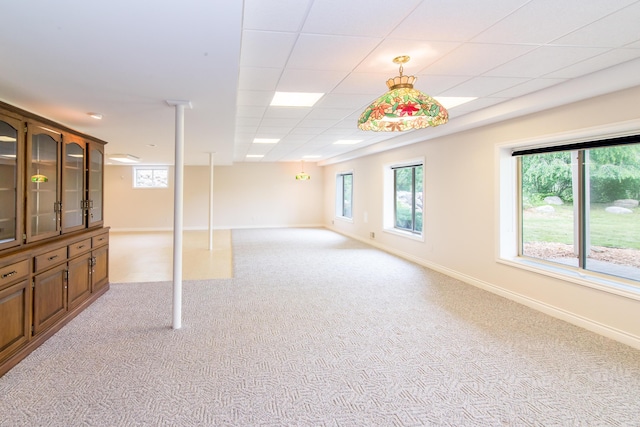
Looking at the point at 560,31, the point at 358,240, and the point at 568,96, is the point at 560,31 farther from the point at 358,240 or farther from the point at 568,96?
the point at 358,240

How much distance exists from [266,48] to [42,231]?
8.95ft

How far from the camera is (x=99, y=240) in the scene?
4473 millimetres

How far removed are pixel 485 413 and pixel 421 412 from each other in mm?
383

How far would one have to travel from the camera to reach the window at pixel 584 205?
3398 millimetres

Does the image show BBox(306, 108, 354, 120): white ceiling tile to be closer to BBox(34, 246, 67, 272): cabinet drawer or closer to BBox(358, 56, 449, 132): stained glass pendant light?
BBox(358, 56, 449, 132): stained glass pendant light

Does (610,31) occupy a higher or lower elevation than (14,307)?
higher

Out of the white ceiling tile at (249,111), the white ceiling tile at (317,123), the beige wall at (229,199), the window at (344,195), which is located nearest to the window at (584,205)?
the white ceiling tile at (317,123)

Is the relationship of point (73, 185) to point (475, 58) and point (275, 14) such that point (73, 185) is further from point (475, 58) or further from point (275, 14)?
point (475, 58)

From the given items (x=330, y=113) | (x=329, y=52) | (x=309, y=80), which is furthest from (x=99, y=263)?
(x=329, y=52)

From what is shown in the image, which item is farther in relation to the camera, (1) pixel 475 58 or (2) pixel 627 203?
(2) pixel 627 203

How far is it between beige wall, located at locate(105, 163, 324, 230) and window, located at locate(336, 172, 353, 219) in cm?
146

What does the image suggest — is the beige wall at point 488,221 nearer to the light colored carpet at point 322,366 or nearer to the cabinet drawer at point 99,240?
the light colored carpet at point 322,366

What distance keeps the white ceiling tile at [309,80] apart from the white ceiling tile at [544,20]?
4.12 feet

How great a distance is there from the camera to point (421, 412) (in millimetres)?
2164
